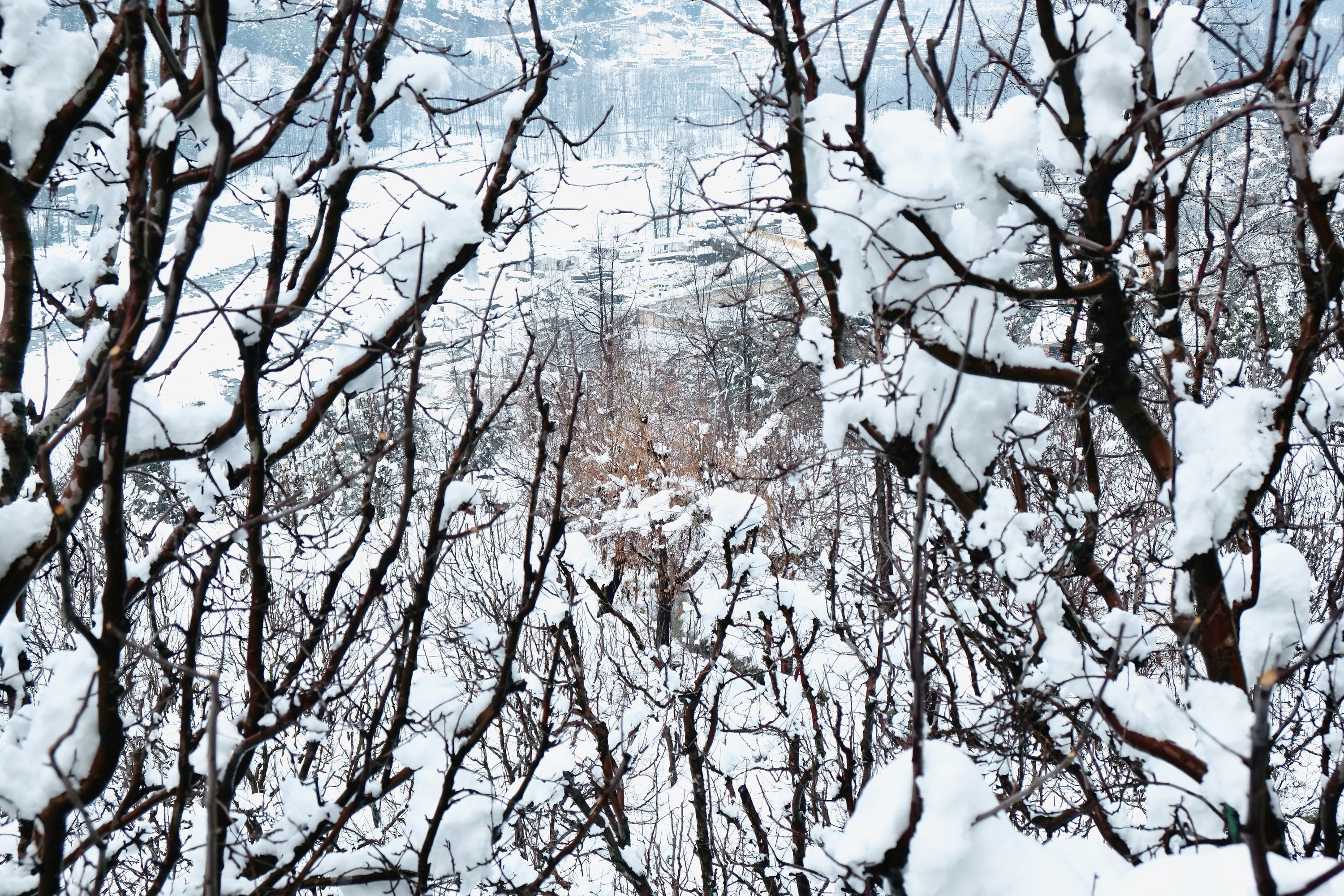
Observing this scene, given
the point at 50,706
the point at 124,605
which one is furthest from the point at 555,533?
the point at 50,706

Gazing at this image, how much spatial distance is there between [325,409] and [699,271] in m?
39.5

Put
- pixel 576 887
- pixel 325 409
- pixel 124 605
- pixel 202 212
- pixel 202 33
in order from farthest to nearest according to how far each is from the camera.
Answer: pixel 576 887 < pixel 325 409 < pixel 124 605 < pixel 202 212 < pixel 202 33

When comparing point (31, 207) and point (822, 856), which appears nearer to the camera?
point (822, 856)

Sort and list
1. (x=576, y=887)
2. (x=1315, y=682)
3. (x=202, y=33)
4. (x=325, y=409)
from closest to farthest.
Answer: (x=202, y=33) < (x=325, y=409) < (x=1315, y=682) < (x=576, y=887)

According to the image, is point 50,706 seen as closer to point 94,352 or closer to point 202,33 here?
point 94,352

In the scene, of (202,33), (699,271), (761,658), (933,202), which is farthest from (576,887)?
(699,271)

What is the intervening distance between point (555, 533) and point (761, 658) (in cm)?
413

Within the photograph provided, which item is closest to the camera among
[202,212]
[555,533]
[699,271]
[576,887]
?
[202,212]

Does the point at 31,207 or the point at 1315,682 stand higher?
the point at 31,207

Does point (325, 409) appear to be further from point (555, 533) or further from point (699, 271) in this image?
point (699, 271)

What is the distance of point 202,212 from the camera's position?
107cm

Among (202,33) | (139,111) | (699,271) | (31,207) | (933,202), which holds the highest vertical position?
(699,271)

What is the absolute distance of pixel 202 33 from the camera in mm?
906

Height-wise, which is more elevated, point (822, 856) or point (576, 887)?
point (576, 887)
